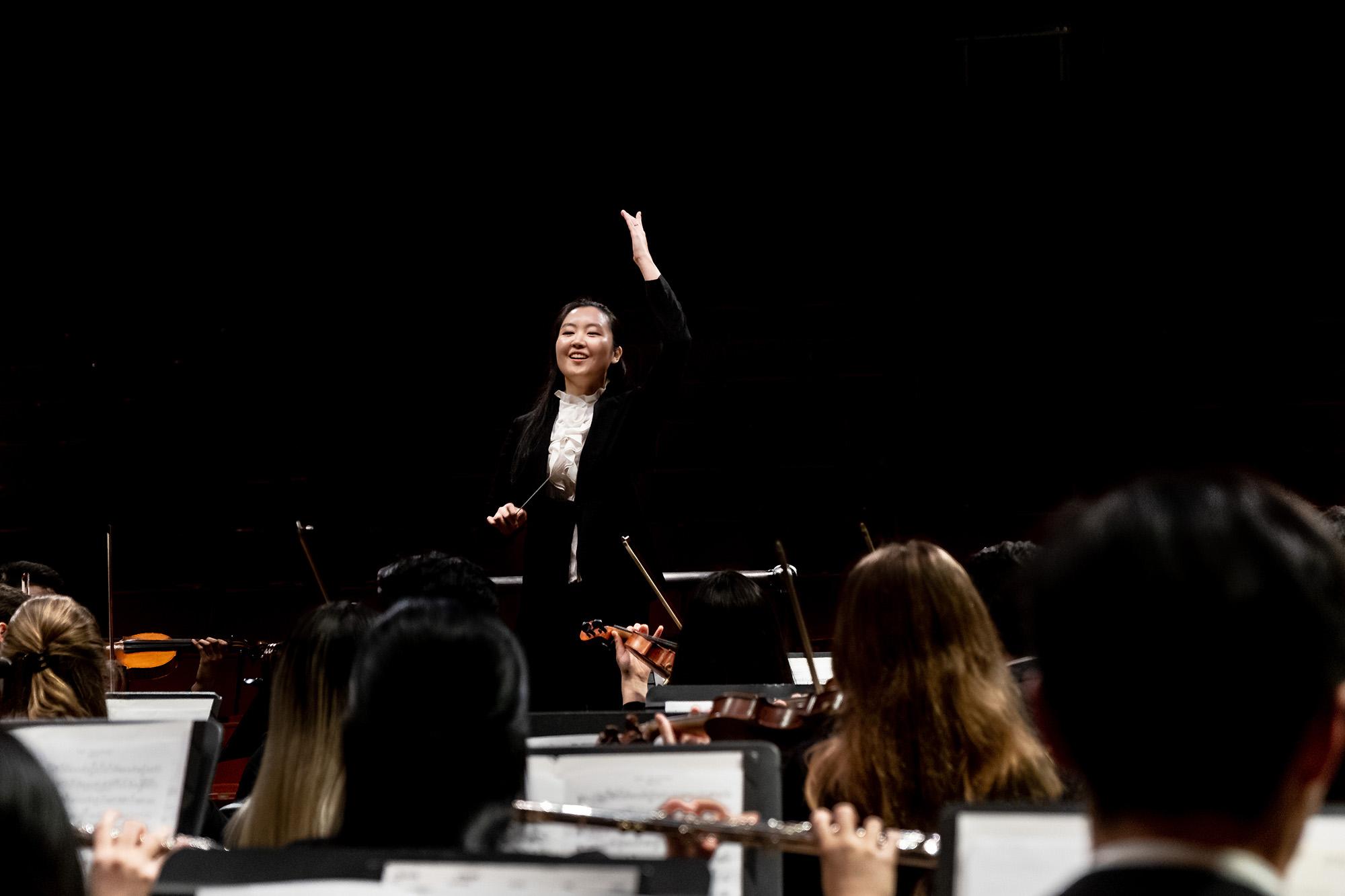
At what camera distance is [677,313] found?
3.77 metres

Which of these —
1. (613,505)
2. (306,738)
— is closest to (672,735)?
(306,738)

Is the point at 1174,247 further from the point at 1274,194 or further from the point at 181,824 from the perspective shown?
the point at 181,824

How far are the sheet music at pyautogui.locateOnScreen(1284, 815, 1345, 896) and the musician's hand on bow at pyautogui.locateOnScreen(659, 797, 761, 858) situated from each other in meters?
0.56

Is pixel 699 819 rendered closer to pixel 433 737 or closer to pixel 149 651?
pixel 433 737

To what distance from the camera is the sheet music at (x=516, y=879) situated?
1.04 meters

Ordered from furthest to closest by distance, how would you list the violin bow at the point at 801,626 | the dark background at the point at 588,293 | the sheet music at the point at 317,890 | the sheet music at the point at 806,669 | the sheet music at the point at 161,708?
the dark background at the point at 588,293 → the sheet music at the point at 806,669 → the sheet music at the point at 161,708 → the violin bow at the point at 801,626 → the sheet music at the point at 317,890

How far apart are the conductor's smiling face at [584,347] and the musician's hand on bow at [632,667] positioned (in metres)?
0.79

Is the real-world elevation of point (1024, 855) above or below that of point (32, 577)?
below

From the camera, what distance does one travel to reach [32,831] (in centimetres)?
104

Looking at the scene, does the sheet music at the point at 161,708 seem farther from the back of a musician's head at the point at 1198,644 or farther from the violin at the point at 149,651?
the back of a musician's head at the point at 1198,644

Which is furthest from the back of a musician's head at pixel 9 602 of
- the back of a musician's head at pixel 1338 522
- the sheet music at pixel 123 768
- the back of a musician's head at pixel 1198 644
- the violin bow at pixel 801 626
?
the back of a musician's head at pixel 1198 644

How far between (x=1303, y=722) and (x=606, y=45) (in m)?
5.02

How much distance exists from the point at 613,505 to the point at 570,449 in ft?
0.74

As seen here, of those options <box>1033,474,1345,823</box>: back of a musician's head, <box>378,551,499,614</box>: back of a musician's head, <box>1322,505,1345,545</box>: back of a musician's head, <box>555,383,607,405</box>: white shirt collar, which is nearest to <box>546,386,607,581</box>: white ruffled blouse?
<box>555,383,607,405</box>: white shirt collar
